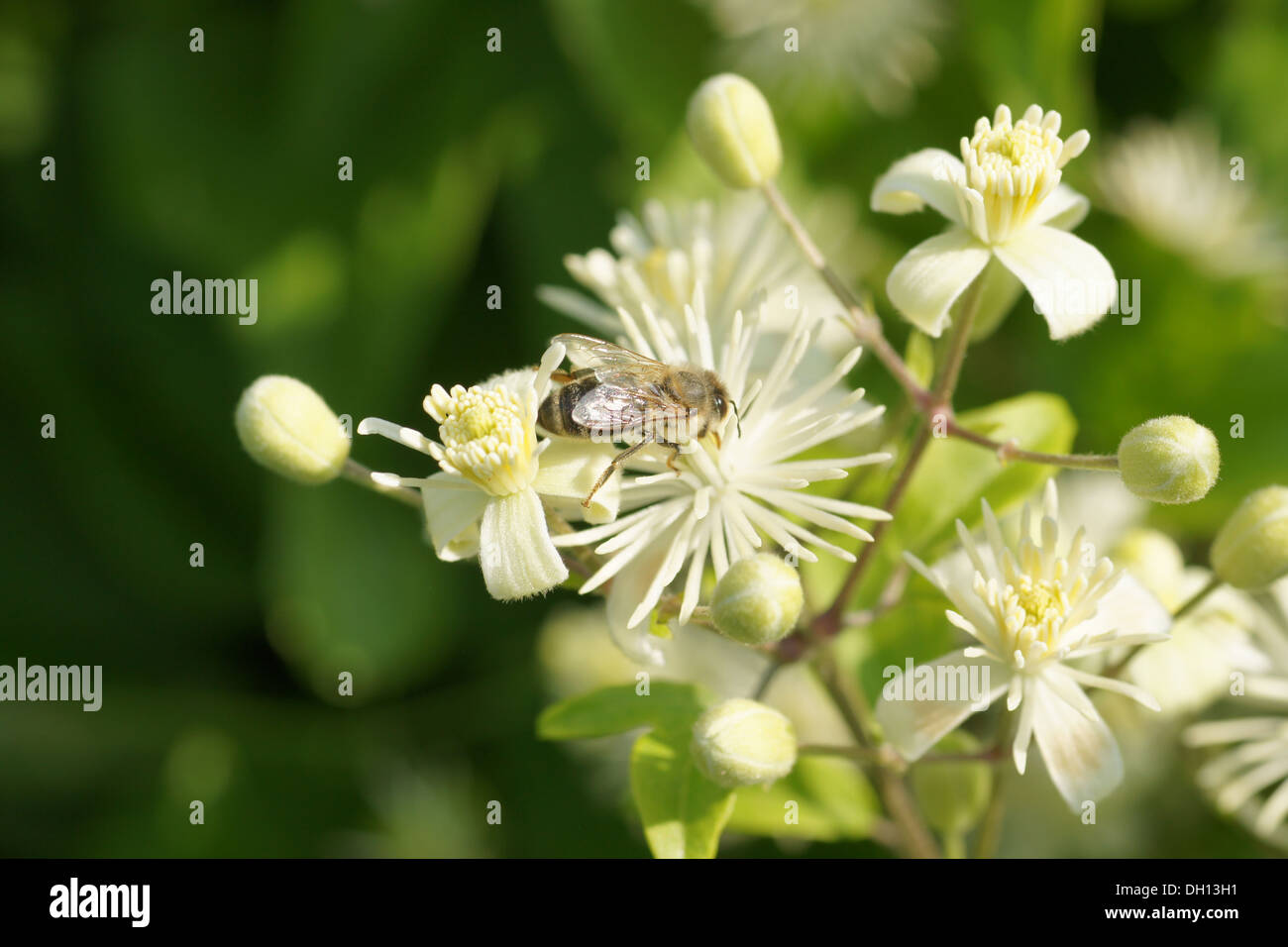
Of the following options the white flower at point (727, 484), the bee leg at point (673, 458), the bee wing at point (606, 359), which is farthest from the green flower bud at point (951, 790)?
the bee wing at point (606, 359)

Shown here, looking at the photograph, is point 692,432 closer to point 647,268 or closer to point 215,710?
point 647,268

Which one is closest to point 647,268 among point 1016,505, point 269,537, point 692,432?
point 692,432

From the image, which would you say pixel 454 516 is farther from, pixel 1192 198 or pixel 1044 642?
pixel 1192 198

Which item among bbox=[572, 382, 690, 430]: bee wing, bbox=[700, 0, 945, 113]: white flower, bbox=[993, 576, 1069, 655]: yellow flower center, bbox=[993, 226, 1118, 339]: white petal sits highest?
bbox=[700, 0, 945, 113]: white flower

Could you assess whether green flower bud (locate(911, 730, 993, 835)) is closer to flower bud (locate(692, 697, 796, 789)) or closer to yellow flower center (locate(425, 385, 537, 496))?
flower bud (locate(692, 697, 796, 789))

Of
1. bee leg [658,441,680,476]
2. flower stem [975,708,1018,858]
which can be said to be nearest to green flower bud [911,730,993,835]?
flower stem [975,708,1018,858]

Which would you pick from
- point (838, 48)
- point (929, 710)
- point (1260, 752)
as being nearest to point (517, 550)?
point (929, 710)

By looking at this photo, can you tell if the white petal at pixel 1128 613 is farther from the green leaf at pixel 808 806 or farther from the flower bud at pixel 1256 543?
the green leaf at pixel 808 806
